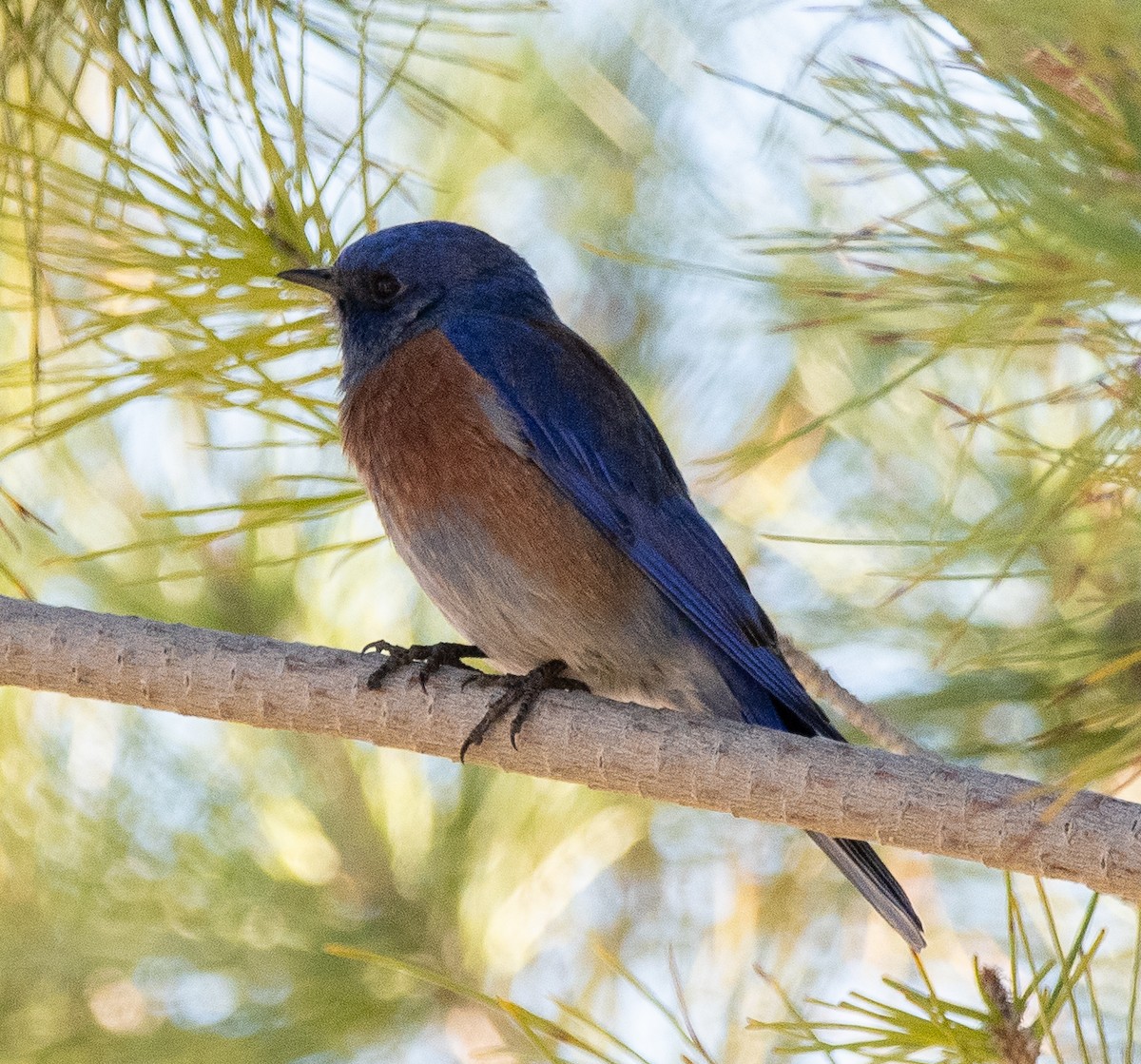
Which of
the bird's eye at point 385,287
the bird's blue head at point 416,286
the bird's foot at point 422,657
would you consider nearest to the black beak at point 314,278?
the bird's blue head at point 416,286

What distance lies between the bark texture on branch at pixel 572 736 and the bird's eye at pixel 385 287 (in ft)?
3.19

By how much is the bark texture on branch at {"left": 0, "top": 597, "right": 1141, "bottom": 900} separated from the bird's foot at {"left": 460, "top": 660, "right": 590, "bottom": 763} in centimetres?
2

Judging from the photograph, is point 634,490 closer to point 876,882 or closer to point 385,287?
point 385,287

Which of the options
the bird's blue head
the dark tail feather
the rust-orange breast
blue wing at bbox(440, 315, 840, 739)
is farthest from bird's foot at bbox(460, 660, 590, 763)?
the bird's blue head

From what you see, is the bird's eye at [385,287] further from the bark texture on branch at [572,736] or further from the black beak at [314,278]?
the bark texture on branch at [572,736]

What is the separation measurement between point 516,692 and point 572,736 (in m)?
0.21

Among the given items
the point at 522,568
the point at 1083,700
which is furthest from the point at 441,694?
the point at 1083,700

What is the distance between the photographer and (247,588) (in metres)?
2.91

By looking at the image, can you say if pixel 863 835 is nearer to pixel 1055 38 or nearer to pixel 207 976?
pixel 1055 38

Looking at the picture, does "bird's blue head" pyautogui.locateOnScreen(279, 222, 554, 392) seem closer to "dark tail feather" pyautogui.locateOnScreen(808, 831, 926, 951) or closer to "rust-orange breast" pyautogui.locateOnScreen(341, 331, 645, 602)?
"rust-orange breast" pyautogui.locateOnScreen(341, 331, 645, 602)

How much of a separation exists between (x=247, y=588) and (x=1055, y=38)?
1.93m

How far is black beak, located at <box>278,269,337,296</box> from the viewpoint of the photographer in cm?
254

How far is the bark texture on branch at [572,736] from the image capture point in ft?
6.17

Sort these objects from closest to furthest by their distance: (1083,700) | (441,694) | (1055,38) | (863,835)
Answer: (1055,38), (863,835), (441,694), (1083,700)
